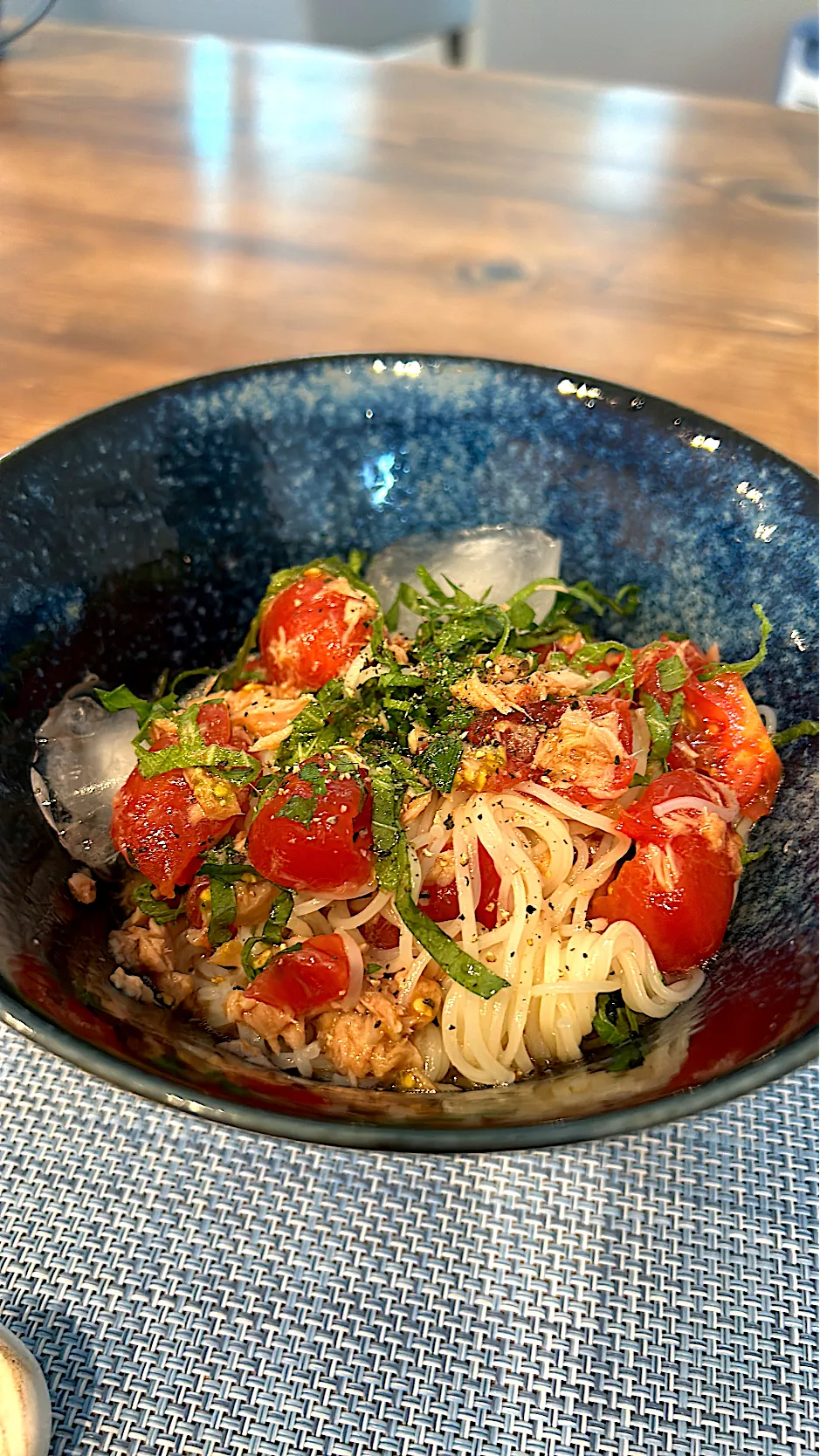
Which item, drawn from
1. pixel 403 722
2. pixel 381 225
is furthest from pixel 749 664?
pixel 381 225

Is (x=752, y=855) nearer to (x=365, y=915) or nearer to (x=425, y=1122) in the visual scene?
(x=365, y=915)

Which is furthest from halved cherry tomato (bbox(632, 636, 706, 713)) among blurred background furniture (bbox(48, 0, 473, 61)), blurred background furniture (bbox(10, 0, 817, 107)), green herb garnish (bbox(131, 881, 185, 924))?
blurred background furniture (bbox(10, 0, 817, 107))

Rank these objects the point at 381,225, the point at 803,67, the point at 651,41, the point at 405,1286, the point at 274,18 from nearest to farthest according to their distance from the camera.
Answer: the point at 405,1286 < the point at 381,225 < the point at 803,67 < the point at 274,18 < the point at 651,41

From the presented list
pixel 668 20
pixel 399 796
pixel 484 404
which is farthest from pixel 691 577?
pixel 668 20

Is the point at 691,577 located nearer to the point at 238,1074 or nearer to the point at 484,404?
the point at 484,404

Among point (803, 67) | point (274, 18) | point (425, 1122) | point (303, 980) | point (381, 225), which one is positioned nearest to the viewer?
point (425, 1122)

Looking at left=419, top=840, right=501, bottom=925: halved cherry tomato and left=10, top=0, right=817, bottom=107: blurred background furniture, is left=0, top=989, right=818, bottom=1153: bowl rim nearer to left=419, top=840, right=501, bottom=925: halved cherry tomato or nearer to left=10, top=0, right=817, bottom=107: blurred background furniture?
left=419, top=840, right=501, bottom=925: halved cherry tomato
